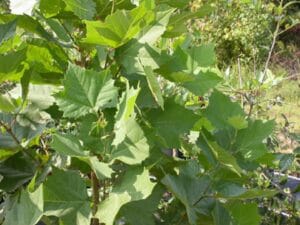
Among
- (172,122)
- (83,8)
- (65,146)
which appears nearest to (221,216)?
(172,122)

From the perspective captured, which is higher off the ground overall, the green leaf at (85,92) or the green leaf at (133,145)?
the green leaf at (85,92)

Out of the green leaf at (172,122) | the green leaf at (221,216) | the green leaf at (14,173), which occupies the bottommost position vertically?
the green leaf at (221,216)

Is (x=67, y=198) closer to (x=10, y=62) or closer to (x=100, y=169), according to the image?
(x=100, y=169)

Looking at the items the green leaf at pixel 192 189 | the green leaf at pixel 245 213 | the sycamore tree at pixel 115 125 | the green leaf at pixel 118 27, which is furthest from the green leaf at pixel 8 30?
the green leaf at pixel 245 213

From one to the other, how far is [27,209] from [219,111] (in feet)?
1.10

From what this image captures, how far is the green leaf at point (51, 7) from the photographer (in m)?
0.87

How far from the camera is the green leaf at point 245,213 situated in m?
0.92

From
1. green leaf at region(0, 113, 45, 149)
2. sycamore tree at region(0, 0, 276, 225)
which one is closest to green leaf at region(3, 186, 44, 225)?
sycamore tree at region(0, 0, 276, 225)

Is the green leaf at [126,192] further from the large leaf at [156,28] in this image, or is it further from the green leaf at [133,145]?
the large leaf at [156,28]

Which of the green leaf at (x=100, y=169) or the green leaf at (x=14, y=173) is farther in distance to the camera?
the green leaf at (x=14, y=173)

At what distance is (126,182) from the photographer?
78 cm

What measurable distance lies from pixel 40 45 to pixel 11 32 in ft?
0.25

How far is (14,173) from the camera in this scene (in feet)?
2.95

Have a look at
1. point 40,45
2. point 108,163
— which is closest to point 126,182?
point 108,163
